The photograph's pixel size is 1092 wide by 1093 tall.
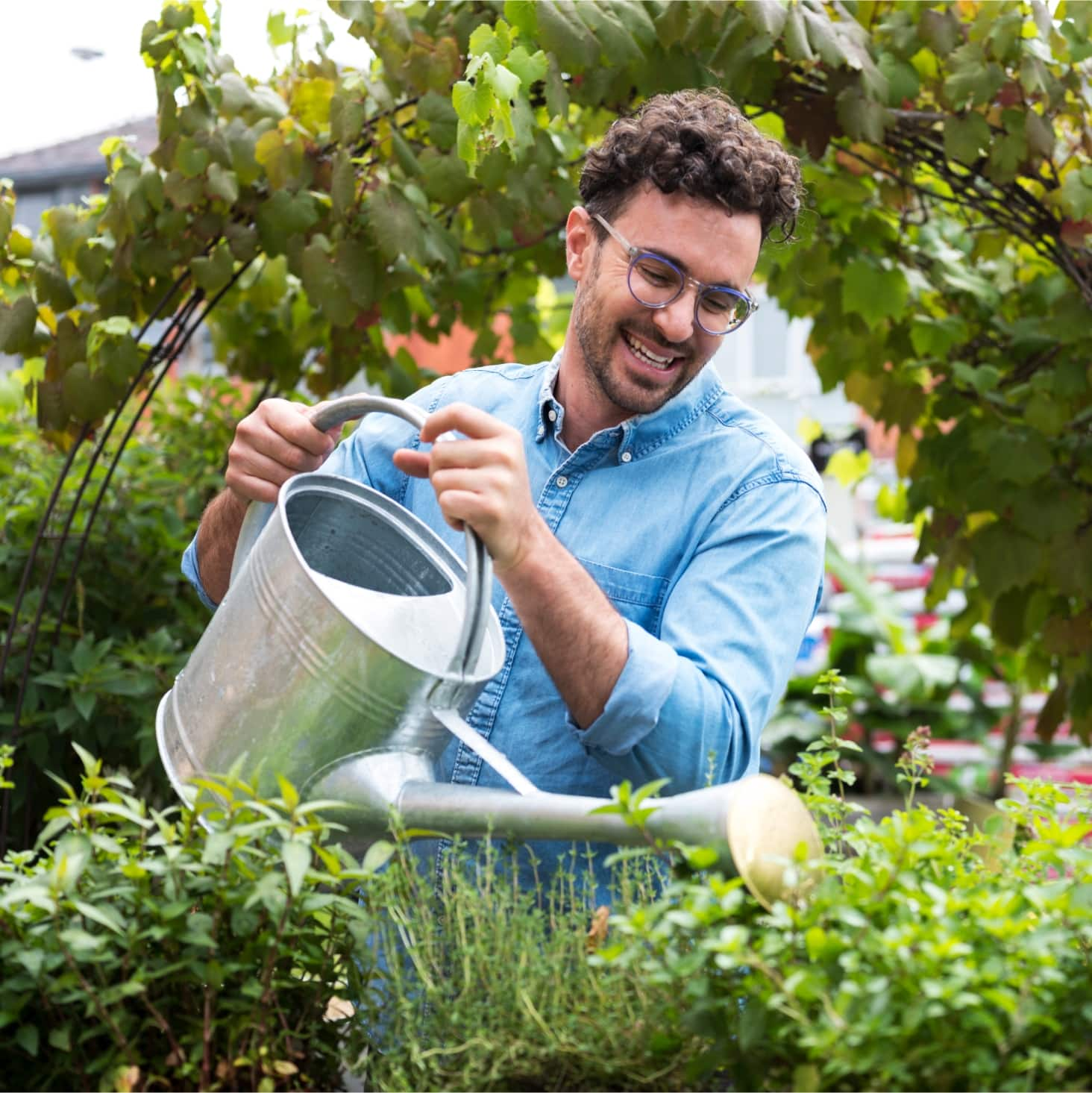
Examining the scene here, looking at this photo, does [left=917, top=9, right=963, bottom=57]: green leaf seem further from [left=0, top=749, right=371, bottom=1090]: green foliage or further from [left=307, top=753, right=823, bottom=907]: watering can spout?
[left=0, top=749, right=371, bottom=1090]: green foliage

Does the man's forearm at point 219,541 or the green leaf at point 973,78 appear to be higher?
the green leaf at point 973,78

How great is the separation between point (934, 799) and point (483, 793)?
22.8ft

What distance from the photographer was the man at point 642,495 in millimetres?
1252

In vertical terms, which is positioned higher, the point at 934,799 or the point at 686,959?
the point at 686,959

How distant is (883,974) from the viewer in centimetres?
81

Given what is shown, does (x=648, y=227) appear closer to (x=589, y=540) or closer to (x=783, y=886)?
(x=589, y=540)

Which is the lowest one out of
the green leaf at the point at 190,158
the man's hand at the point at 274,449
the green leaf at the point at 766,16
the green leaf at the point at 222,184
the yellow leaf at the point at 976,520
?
the yellow leaf at the point at 976,520

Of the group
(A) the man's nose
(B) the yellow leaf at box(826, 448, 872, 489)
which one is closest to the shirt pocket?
(A) the man's nose

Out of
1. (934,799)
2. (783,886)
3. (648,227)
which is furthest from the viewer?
(934,799)

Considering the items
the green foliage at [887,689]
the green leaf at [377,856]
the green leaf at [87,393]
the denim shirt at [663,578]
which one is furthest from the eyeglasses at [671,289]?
the green foliage at [887,689]

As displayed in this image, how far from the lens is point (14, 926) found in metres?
0.96

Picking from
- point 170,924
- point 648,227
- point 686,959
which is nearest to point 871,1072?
point 686,959

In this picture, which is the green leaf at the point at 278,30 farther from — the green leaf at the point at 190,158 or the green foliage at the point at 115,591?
the green foliage at the point at 115,591

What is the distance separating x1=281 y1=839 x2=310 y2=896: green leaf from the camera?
34.9 inches
